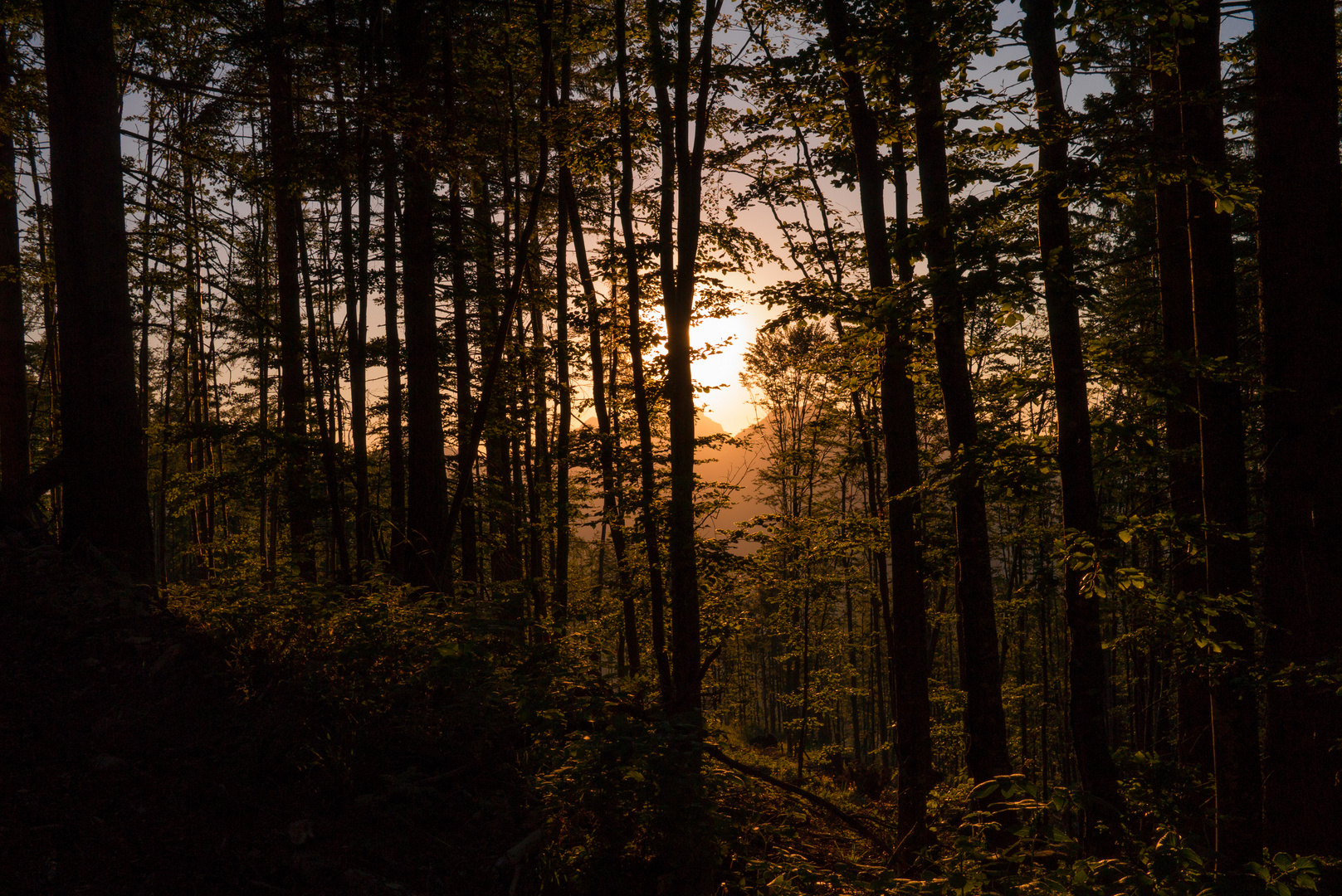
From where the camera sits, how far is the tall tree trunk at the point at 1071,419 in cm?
512

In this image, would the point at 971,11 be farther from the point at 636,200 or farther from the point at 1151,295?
the point at 1151,295

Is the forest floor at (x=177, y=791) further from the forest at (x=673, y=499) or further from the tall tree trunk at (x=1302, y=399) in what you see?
the tall tree trunk at (x=1302, y=399)

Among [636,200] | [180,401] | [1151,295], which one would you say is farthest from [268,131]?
[180,401]

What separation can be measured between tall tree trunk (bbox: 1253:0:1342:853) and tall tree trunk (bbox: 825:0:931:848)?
9.40 feet

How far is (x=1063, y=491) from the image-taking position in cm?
555

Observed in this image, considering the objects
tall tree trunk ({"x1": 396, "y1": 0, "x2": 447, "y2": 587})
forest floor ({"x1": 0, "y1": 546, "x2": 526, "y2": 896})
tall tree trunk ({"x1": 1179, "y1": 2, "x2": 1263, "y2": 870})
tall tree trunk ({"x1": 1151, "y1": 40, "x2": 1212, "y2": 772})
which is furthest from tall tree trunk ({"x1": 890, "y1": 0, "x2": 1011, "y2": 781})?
tall tree trunk ({"x1": 396, "y1": 0, "x2": 447, "y2": 587})

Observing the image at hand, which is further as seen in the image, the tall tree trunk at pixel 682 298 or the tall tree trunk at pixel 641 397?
the tall tree trunk at pixel 641 397

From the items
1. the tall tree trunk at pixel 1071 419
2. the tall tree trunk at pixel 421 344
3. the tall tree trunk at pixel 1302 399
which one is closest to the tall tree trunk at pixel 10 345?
the tall tree trunk at pixel 421 344

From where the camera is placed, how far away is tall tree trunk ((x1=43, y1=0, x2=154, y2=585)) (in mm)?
5402

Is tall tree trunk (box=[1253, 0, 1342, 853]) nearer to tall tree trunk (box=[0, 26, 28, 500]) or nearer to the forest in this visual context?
the forest

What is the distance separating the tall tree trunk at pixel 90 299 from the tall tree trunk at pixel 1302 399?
9722 millimetres

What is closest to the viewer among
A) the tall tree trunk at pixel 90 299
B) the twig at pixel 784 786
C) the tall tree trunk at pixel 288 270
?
the twig at pixel 784 786

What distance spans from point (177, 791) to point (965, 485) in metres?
6.05

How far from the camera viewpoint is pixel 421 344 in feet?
27.8
